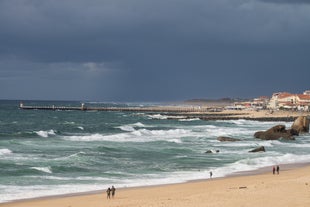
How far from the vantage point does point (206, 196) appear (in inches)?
876

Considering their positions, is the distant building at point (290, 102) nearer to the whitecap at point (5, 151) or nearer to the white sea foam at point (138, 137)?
the white sea foam at point (138, 137)

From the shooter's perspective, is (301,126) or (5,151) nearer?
(5,151)

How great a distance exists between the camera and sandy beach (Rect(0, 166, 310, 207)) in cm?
2045

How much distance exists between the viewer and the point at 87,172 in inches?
1208

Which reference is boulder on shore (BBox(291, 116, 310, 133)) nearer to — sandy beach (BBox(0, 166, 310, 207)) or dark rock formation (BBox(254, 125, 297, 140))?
dark rock formation (BBox(254, 125, 297, 140))

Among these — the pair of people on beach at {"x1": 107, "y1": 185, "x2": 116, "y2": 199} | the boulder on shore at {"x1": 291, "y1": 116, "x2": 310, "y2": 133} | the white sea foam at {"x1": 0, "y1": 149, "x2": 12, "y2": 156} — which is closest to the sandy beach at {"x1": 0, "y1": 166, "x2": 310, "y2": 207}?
the pair of people on beach at {"x1": 107, "y1": 185, "x2": 116, "y2": 199}

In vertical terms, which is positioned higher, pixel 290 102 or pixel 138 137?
pixel 290 102

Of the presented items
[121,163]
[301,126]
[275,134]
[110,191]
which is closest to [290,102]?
[301,126]

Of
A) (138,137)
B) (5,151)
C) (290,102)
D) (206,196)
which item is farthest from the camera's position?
(290,102)

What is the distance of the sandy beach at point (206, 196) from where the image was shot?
20.5 meters

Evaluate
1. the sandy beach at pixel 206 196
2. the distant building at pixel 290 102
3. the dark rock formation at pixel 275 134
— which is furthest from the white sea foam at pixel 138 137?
the distant building at pixel 290 102

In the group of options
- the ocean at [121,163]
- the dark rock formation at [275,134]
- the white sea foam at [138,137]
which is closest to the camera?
the ocean at [121,163]

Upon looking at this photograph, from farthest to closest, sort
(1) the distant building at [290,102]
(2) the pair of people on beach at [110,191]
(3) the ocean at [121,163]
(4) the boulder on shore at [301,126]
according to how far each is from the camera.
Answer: (1) the distant building at [290,102] → (4) the boulder on shore at [301,126] → (3) the ocean at [121,163] → (2) the pair of people on beach at [110,191]

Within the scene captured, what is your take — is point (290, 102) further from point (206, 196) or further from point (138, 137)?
point (206, 196)
